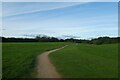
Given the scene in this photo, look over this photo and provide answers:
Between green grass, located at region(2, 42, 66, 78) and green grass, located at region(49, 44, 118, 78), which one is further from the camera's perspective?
green grass, located at region(2, 42, 66, 78)

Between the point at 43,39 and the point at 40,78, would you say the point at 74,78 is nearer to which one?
the point at 40,78

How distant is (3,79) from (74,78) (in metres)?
4.48

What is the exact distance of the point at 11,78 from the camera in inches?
663

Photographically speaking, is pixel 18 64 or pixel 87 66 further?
pixel 18 64

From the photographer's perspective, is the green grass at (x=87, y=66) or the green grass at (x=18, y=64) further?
the green grass at (x=18, y=64)

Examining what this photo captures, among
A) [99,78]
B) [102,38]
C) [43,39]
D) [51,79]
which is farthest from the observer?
[43,39]

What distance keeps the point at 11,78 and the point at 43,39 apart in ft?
532

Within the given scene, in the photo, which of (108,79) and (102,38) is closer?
(108,79)

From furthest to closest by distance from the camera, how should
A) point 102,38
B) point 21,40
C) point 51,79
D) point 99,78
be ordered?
point 21,40, point 102,38, point 99,78, point 51,79

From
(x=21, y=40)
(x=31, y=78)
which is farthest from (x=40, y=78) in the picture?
(x=21, y=40)

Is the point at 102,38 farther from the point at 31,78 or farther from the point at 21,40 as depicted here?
the point at 31,78

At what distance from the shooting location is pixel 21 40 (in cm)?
14162

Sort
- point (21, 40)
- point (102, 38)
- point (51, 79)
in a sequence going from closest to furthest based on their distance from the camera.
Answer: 1. point (51, 79)
2. point (102, 38)
3. point (21, 40)

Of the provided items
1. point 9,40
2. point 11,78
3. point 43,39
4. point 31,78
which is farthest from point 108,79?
point 43,39
